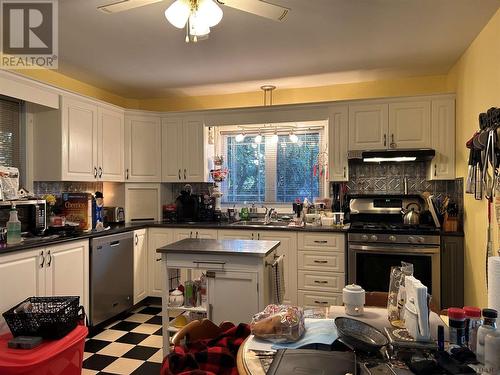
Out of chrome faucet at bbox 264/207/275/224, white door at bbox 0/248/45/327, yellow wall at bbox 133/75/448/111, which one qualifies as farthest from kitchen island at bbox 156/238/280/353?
yellow wall at bbox 133/75/448/111

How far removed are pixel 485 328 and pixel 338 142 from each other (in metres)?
3.06

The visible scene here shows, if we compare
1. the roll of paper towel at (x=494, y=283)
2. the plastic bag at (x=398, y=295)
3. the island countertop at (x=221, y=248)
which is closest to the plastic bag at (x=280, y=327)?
the plastic bag at (x=398, y=295)

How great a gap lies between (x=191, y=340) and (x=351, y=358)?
2.29 feet

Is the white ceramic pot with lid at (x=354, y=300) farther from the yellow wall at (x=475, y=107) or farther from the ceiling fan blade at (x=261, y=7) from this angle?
the yellow wall at (x=475, y=107)

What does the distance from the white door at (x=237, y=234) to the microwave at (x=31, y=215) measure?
1697mm

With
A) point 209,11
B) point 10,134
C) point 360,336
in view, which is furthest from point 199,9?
point 10,134

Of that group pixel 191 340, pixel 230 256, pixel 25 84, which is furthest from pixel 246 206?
pixel 191 340

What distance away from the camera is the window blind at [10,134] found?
324cm

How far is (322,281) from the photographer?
12.0 feet

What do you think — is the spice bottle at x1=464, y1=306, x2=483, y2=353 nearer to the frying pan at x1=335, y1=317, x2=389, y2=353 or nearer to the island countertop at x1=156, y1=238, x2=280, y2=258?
the frying pan at x1=335, y1=317, x2=389, y2=353

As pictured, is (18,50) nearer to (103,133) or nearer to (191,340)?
(103,133)

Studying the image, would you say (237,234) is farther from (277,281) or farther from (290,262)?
(277,281)

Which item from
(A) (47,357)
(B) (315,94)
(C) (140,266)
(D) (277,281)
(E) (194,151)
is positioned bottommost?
(A) (47,357)

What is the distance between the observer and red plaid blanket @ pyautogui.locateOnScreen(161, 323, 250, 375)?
1.19 m
